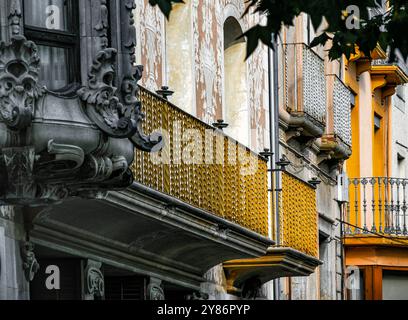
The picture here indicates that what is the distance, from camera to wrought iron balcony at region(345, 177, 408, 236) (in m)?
42.4

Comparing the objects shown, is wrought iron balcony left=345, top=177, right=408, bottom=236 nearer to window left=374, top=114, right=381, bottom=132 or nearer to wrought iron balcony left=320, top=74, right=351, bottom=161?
window left=374, top=114, right=381, bottom=132

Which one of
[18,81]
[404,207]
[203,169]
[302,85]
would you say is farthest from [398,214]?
[18,81]

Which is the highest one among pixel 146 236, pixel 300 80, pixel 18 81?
pixel 300 80

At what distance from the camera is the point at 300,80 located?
111 ft

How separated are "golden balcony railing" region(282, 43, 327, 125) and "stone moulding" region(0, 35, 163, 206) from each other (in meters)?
13.5

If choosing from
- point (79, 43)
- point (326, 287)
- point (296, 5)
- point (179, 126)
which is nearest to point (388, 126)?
point (326, 287)

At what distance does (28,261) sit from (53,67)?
75.1 inches

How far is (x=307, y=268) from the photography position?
1195 inches

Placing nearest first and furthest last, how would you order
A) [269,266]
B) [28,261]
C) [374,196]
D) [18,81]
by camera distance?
[18,81]
[28,261]
[269,266]
[374,196]

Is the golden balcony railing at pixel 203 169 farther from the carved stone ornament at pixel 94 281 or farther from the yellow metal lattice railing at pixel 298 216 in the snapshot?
the yellow metal lattice railing at pixel 298 216

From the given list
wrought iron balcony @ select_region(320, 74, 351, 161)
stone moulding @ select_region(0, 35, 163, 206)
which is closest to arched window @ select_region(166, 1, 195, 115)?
stone moulding @ select_region(0, 35, 163, 206)

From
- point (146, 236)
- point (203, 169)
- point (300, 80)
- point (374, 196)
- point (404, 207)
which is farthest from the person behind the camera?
point (404, 207)

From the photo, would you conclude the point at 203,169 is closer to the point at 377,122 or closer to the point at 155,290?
the point at 155,290

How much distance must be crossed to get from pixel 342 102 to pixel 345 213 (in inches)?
137
